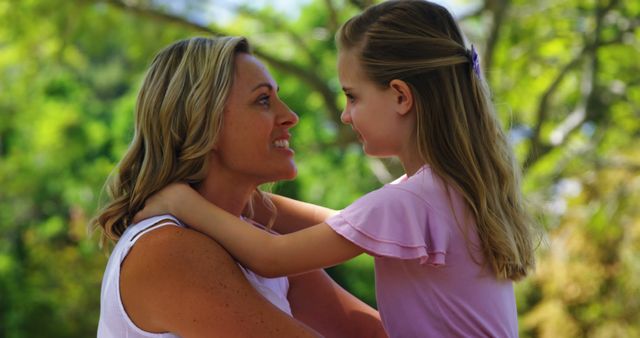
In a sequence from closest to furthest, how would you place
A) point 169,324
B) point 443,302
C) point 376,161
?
1. point 169,324
2. point 443,302
3. point 376,161

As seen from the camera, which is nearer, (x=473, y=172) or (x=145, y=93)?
(x=473, y=172)

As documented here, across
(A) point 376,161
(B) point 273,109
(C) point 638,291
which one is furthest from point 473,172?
(C) point 638,291

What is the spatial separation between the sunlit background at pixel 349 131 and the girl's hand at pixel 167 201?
242 inches

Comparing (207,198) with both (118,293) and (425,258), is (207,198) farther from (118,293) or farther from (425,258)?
(425,258)

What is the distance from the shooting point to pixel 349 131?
976cm

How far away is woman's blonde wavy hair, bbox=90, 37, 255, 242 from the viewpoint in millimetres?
2332

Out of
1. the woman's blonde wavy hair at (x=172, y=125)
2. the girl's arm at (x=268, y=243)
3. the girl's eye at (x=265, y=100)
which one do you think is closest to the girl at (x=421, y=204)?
the girl's arm at (x=268, y=243)

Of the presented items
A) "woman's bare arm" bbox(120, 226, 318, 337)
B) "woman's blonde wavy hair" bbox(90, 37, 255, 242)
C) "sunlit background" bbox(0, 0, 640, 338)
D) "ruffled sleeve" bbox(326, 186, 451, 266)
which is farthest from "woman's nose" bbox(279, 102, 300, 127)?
"sunlit background" bbox(0, 0, 640, 338)

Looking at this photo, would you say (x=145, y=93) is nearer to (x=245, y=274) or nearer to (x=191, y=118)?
(x=191, y=118)

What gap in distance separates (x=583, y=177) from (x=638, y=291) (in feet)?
4.42

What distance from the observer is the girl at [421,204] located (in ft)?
7.00

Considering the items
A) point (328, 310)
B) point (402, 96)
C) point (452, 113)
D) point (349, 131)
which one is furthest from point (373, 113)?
point (349, 131)

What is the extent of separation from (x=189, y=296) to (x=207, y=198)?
0.48 m

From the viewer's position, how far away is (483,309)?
7.36ft
